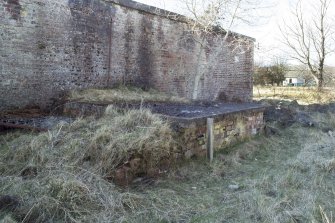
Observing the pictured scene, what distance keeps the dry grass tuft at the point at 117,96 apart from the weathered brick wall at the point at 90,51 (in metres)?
0.37

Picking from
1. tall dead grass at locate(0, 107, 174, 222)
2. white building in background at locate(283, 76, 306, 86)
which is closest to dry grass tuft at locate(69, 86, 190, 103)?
tall dead grass at locate(0, 107, 174, 222)

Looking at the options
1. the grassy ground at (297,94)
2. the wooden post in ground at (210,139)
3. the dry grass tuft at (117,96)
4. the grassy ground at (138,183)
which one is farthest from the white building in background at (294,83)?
the grassy ground at (138,183)

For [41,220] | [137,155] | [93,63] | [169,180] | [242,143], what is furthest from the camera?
[93,63]

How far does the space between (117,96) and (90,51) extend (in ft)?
4.70

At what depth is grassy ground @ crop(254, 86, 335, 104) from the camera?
20.8 m

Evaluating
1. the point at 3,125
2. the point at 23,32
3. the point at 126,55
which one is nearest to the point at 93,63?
the point at 126,55

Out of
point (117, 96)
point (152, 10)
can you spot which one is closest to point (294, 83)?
point (152, 10)

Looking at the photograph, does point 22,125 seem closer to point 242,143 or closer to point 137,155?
point 137,155

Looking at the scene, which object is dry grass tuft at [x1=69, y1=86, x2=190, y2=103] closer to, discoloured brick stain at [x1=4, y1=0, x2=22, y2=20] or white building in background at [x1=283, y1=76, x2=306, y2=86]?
discoloured brick stain at [x1=4, y1=0, x2=22, y2=20]

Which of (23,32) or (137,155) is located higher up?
(23,32)

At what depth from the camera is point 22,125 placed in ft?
19.5

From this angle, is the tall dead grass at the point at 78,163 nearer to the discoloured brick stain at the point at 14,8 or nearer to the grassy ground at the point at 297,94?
the discoloured brick stain at the point at 14,8

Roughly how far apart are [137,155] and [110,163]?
0.48 meters

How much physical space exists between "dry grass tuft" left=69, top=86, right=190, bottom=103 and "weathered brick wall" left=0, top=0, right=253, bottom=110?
0.37 meters
